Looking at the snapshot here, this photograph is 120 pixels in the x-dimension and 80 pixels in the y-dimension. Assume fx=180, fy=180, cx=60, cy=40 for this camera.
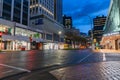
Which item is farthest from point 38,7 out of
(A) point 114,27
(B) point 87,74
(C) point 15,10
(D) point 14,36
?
(B) point 87,74

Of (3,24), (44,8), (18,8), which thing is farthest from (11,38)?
(44,8)

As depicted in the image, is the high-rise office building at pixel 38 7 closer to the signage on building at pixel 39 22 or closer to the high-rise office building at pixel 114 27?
the signage on building at pixel 39 22

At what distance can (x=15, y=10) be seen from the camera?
81688mm

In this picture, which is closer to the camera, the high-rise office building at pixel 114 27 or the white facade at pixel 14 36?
the high-rise office building at pixel 114 27

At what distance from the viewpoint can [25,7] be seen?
91.1 m

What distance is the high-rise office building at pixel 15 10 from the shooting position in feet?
241

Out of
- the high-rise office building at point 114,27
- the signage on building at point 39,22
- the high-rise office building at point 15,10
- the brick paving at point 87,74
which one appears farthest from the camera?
the signage on building at point 39,22

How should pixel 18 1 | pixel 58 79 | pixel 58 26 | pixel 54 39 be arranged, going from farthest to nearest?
pixel 58 26 < pixel 54 39 < pixel 18 1 < pixel 58 79

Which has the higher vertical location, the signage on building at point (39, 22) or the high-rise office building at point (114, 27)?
the signage on building at point (39, 22)

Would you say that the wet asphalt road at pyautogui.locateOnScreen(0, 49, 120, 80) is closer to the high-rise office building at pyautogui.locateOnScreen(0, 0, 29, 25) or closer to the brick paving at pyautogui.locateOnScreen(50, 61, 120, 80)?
the brick paving at pyautogui.locateOnScreen(50, 61, 120, 80)

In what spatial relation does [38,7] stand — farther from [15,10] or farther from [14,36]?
[14,36]

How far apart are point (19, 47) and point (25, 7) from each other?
95.6 feet

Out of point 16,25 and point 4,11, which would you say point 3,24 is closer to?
point 16,25

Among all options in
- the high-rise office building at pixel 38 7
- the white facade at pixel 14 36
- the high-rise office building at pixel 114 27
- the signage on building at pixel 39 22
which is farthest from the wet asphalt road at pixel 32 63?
the high-rise office building at pixel 38 7
